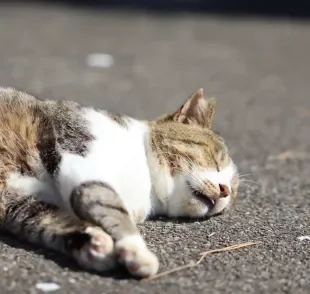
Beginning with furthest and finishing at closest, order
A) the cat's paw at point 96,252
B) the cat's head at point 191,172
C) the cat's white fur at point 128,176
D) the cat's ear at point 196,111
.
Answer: the cat's ear at point 196,111
the cat's head at point 191,172
the cat's white fur at point 128,176
the cat's paw at point 96,252

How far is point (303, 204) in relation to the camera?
3488mm

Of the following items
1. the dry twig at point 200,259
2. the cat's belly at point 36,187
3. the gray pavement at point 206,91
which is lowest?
the gray pavement at point 206,91

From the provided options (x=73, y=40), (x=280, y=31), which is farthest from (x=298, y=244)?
(x=280, y=31)

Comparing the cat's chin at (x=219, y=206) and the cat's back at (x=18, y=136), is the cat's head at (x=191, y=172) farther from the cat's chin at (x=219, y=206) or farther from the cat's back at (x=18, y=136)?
the cat's back at (x=18, y=136)

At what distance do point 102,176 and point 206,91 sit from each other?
12.0 ft

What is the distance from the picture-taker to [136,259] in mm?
2291

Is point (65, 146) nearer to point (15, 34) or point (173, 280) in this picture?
point (173, 280)

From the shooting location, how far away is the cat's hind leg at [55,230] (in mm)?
2338

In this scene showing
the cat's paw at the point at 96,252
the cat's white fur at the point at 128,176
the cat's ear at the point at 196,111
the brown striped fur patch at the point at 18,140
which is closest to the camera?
the cat's paw at the point at 96,252

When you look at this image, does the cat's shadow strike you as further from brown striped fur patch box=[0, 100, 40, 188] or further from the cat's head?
the cat's head

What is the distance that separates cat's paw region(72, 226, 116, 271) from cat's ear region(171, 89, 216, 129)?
3.37ft

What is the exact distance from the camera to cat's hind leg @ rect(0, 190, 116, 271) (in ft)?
7.67

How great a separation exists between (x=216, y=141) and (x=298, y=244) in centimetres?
64

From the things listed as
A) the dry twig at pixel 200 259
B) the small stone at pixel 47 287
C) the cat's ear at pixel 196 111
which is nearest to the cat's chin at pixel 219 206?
the dry twig at pixel 200 259
